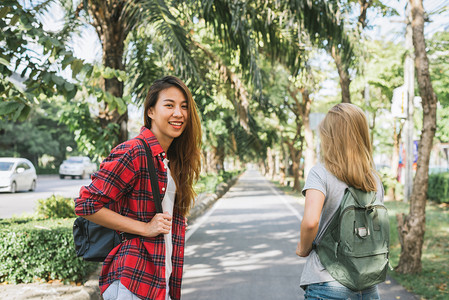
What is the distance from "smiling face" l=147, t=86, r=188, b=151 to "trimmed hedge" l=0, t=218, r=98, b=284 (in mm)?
3233

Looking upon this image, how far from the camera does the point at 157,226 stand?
6.42ft

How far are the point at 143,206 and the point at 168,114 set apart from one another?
1.53 ft

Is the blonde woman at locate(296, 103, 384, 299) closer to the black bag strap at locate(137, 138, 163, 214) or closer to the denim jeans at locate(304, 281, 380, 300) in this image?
the denim jeans at locate(304, 281, 380, 300)

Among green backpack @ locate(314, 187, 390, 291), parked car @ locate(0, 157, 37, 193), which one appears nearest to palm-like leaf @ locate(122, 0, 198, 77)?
green backpack @ locate(314, 187, 390, 291)

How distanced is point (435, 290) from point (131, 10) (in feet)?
18.3

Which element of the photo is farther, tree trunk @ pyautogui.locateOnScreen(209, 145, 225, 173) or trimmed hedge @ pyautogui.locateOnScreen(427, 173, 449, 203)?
tree trunk @ pyautogui.locateOnScreen(209, 145, 225, 173)

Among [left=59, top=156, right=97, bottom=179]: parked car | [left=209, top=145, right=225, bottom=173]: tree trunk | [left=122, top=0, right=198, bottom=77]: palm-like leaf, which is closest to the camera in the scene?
[left=122, top=0, right=198, bottom=77]: palm-like leaf

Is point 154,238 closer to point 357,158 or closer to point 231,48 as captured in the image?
point 357,158

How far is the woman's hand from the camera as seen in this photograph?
1.96m

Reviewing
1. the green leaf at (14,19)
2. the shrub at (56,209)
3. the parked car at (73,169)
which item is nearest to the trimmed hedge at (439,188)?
the shrub at (56,209)

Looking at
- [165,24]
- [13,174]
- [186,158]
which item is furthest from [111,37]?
[13,174]

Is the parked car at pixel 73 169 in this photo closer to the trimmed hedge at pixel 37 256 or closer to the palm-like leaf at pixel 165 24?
the palm-like leaf at pixel 165 24

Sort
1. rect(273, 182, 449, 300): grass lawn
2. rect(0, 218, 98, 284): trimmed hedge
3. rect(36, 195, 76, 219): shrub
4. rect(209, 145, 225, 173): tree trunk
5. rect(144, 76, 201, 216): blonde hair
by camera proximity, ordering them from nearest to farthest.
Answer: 1. rect(144, 76, 201, 216): blonde hair
2. rect(0, 218, 98, 284): trimmed hedge
3. rect(273, 182, 449, 300): grass lawn
4. rect(36, 195, 76, 219): shrub
5. rect(209, 145, 225, 173): tree trunk

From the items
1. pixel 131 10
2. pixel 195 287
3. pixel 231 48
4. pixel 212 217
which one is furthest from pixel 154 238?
pixel 212 217
